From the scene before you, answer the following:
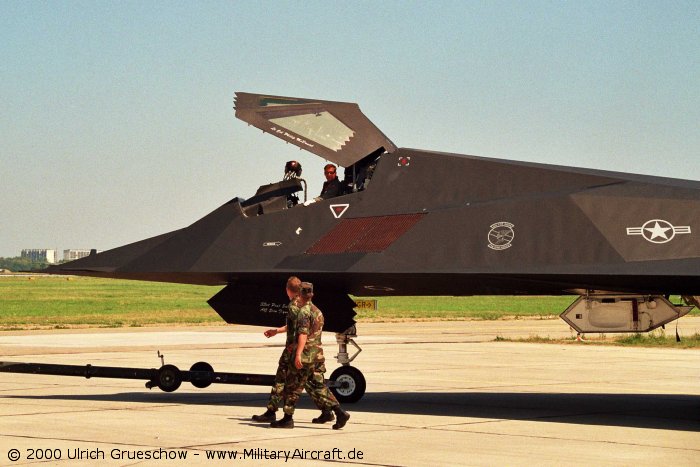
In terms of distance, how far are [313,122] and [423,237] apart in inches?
92.6

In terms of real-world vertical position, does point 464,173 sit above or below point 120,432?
above

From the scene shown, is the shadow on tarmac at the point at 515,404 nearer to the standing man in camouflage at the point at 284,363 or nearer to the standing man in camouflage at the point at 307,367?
the standing man in camouflage at the point at 284,363

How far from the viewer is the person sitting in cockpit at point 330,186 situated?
14508 millimetres

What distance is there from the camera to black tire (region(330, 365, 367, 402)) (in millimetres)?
15250

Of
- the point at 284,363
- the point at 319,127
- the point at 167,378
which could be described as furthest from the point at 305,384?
the point at 319,127

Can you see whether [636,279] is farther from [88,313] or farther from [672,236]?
[88,313]

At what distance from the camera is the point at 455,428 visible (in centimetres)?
1252

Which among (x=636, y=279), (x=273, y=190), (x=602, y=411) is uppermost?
(x=273, y=190)

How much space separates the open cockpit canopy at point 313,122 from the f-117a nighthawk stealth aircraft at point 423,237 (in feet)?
0.05

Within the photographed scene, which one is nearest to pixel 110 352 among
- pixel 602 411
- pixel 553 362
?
pixel 553 362

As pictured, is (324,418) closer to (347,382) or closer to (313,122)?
(347,382)

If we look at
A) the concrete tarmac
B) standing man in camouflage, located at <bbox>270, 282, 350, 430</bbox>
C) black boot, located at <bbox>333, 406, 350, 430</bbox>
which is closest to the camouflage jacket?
standing man in camouflage, located at <bbox>270, 282, 350, 430</bbox>

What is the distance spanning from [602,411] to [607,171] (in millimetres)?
3698

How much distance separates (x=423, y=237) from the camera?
1334 cm
